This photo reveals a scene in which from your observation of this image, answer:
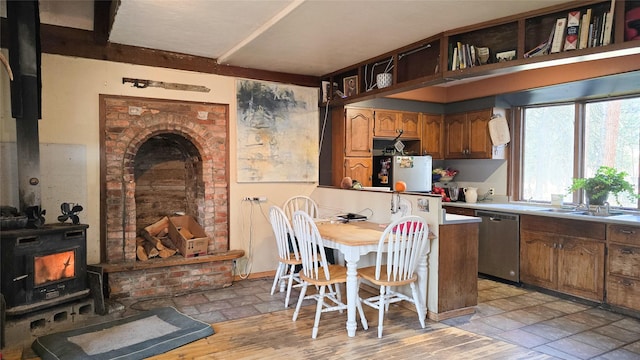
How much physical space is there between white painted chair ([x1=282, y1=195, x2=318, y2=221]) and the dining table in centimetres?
111

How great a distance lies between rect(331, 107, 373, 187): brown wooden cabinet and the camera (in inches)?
204

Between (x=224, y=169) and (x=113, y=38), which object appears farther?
(x=224, y=169)

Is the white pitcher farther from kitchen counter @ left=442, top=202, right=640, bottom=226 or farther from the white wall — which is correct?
the white wall

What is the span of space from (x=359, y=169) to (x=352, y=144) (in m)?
0.34

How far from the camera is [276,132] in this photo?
4965mm

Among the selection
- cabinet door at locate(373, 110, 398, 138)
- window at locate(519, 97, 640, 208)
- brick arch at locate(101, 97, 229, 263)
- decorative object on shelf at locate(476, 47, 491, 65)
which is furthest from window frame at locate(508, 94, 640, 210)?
brick arch at locate(101, 97, 229, 263)

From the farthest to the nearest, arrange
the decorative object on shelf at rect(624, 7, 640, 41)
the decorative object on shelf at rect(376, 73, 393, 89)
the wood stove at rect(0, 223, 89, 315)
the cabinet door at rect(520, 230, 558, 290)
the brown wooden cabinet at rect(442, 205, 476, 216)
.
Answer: the brown wooden cabinet at rect(442, 205, 476, 216) → the cabinet door at rect(520, 230, 558, 290) → the decorative object on shelf at rect(376, 73, 393, 89) → the wood stove at rect(0, 223, 89, 315) → the decorative object on shelf at rect(624, 7, 640, 41)

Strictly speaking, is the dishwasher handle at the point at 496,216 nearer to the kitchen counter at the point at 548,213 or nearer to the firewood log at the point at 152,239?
the kitchen counter at the point at 548,213

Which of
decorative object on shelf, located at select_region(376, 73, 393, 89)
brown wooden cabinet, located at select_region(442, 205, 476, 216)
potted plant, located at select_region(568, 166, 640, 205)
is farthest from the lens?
brown wooden cabinet, located at select_region(442, 205, 476, 216)

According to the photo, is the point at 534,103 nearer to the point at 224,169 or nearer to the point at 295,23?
the point at 295,23

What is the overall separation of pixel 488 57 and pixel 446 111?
9.11 feet

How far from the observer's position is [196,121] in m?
4.47

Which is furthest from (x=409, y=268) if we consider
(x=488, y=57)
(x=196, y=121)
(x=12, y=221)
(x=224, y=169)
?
(x=12, y=221)

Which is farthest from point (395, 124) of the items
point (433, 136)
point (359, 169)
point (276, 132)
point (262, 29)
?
point (262, 29)
